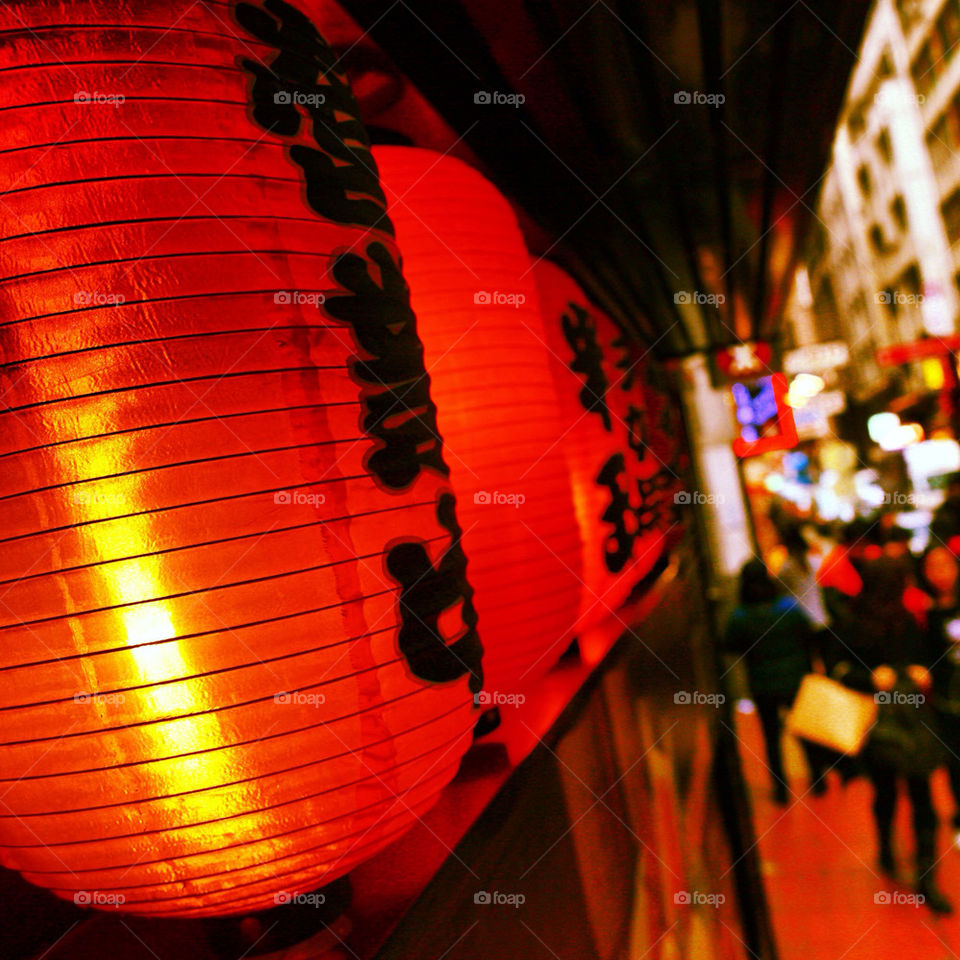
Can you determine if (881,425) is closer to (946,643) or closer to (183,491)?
(946,643)

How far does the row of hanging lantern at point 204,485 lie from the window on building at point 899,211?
68.0 ft

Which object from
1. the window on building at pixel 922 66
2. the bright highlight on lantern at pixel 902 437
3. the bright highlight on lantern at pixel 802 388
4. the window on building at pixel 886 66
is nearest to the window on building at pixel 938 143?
the window on building at pixel 922 66

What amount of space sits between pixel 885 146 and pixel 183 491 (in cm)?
2063

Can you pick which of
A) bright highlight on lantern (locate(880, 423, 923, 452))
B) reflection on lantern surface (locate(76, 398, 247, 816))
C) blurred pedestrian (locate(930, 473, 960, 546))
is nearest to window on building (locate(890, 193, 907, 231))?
bright highlight on lantern (locate(880, 423, 923, 452))

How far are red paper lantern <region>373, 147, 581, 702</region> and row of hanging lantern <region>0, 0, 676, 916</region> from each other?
0.51 meters

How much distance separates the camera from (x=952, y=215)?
1722cm

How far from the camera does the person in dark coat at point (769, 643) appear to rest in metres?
5.54

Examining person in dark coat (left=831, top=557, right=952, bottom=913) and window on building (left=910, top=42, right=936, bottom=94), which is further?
window on building (left=910, top=42, right=936, bottom=94)

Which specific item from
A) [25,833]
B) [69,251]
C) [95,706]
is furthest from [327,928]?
[69,251]

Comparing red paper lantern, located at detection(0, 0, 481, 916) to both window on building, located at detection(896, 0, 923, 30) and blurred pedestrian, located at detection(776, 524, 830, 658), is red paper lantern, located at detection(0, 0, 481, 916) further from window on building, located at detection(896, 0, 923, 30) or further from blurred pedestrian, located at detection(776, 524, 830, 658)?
window on building, located at detection(896, 0, 923, 30)

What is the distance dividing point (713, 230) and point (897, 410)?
839 centimetres

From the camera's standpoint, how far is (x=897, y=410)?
12.5 metres

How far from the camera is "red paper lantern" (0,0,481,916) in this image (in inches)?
35.2

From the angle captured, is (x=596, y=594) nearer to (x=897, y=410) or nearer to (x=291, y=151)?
(x=291, y=151)
